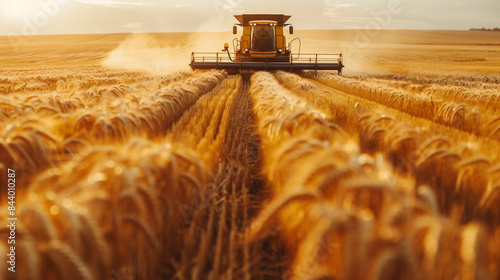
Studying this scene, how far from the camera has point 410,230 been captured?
5.14 feet

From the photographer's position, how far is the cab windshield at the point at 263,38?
70.8ft

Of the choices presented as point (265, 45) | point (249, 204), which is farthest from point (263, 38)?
point (249, 204)

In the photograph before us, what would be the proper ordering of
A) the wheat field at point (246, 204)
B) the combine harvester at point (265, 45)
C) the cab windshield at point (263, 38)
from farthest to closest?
the cab windshield at point (263, 38), the combine harvester at point (265, 45), the wheat field at point (246, 204)

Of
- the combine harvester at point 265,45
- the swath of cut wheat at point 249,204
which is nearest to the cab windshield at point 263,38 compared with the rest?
the combine harvester at point 265,45

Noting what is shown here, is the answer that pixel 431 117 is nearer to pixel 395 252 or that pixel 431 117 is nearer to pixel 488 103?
pixel 488 103

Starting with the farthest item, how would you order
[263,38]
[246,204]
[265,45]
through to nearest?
[265,45] < [263,38] < [246,204]

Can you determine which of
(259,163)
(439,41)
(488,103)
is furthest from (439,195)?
(439,41)

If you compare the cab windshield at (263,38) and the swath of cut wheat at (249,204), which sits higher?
the cab windshield at (263,38)

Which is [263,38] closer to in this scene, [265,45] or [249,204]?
[265,45]

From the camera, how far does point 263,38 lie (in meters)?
21.7

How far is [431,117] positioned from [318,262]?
24.8 ft

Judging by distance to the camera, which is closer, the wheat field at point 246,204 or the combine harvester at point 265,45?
the wheat field at point 246,204

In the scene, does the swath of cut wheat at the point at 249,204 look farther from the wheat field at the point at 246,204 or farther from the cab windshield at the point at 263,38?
the cab windshield at the point at 263,38

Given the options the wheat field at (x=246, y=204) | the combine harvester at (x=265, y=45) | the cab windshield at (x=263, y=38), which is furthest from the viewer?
the cab windshield at (x=263, y=38)
